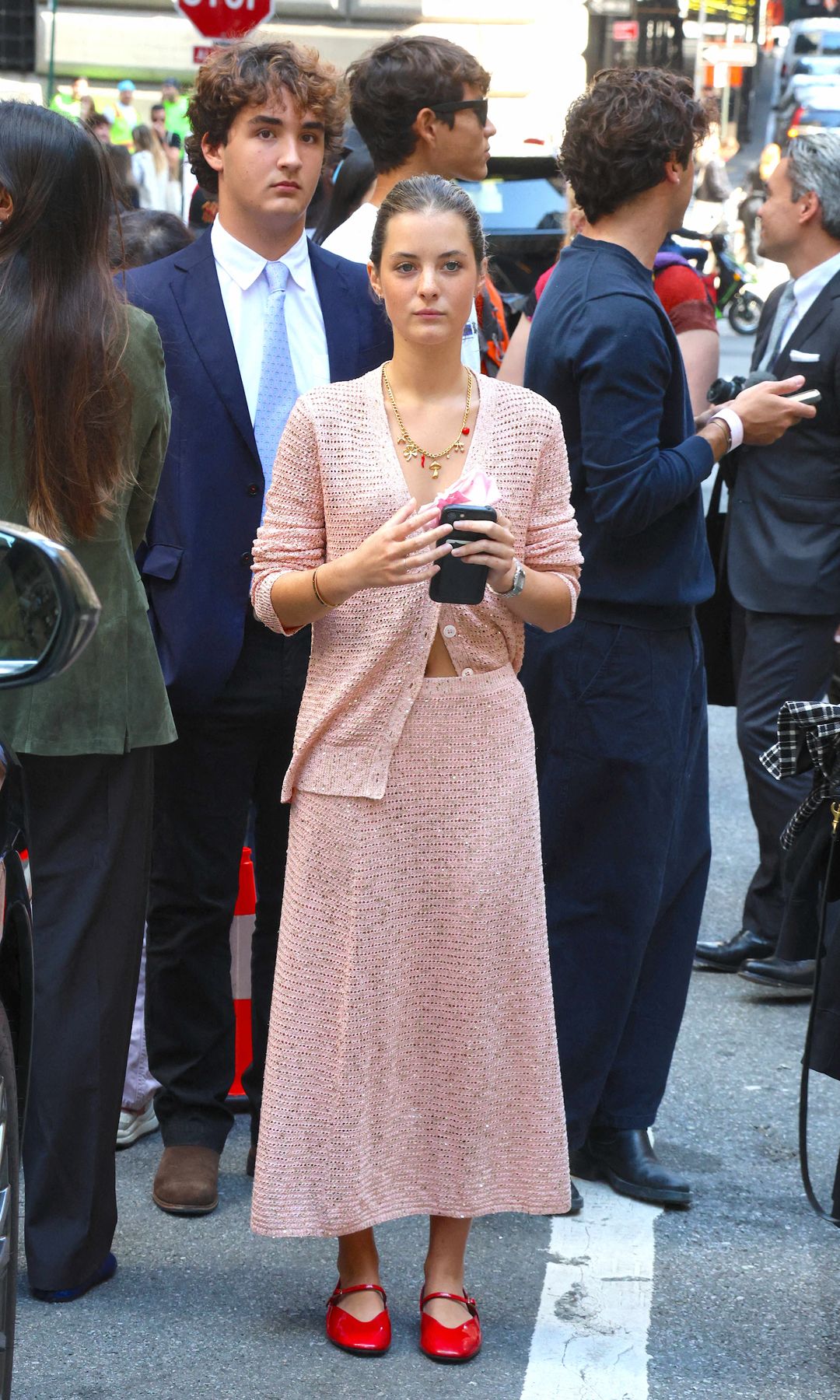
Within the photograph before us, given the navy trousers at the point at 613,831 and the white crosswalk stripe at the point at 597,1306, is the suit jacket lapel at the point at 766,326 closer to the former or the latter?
the navy trousers at the point at 613,831

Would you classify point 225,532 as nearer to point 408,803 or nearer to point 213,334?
point 213,334

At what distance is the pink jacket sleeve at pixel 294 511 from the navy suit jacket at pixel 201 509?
566mm

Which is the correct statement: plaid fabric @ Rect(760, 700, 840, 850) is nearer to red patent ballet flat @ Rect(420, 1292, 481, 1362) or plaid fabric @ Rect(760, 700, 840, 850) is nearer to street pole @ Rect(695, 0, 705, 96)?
red patent ballet flat @ Rect(420, 1292, 481, 1362)

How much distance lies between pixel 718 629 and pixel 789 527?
1.23 feet

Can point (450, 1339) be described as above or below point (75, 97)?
below

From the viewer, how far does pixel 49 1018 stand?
3352mm

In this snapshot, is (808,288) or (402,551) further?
(808,288)

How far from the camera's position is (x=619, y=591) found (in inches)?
146

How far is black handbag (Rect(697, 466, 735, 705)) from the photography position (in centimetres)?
529

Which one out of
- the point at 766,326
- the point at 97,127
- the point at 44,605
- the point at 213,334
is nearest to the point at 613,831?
the point at 213,334

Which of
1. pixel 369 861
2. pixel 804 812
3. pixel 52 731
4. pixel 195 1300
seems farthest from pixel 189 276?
pixel 195 1300

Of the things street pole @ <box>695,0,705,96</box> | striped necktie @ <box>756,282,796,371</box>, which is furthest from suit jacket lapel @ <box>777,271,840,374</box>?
street pole @ <box>695,0,705,96</box>

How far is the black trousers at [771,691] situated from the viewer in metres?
5.13

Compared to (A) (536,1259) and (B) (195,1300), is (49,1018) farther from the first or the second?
(A) (536,1259)
